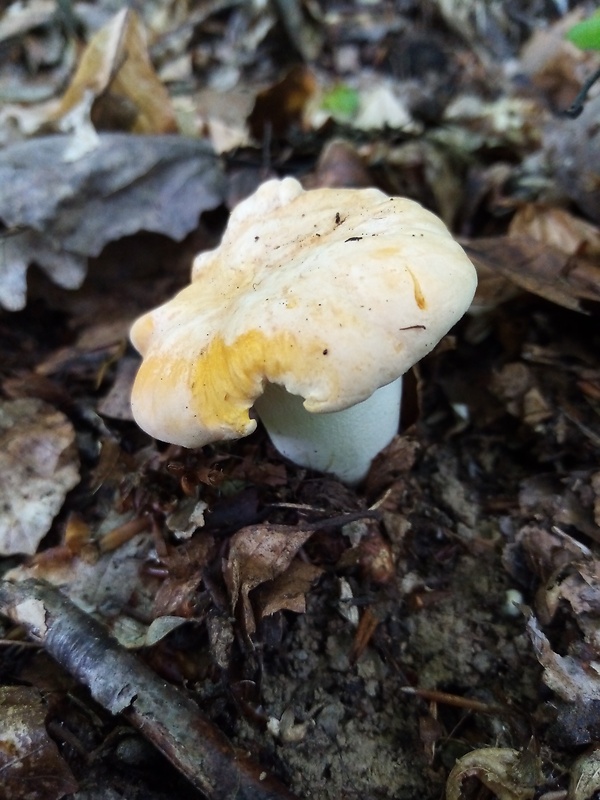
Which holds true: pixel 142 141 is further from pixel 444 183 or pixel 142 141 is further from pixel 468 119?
pixel 468 119

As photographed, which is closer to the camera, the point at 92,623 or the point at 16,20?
the point at 92,623

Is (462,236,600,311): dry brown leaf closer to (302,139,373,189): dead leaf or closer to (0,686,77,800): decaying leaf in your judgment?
(302,139,373,189): dead leaf

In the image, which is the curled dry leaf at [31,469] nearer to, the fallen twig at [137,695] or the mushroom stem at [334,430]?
the fallen twig at [137,695]

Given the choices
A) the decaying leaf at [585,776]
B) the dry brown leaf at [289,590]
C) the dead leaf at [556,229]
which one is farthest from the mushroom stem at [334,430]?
the dead leaf at [556,229]

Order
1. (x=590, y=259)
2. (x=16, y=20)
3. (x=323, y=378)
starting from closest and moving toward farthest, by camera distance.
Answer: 1. (x=323, y=378)
2. (x=590, y=259)
3. (x=16, y=20)

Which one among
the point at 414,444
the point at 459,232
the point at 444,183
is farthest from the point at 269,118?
the point at 414,444

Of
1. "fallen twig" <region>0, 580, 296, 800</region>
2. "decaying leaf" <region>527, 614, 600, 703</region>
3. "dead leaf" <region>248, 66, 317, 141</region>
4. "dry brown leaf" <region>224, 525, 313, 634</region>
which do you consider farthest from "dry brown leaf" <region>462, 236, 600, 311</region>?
"fallen twig" <region>0, 580, 296, 800</region>

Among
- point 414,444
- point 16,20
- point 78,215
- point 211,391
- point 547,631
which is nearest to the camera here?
point 211,391

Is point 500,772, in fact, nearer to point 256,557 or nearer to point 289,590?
point 289,590
